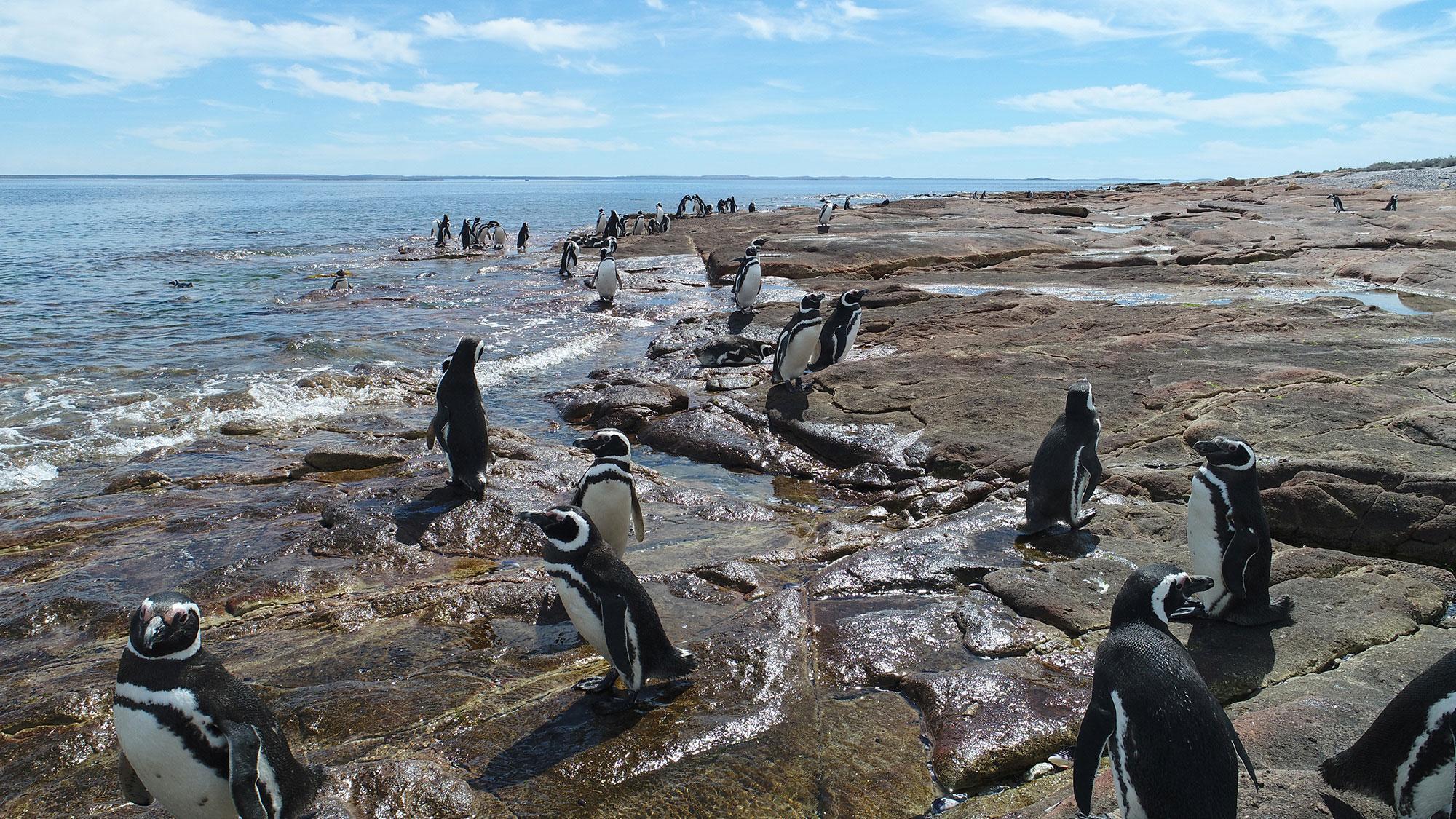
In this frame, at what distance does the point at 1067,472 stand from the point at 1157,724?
10.9ft

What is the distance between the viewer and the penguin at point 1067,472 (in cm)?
610

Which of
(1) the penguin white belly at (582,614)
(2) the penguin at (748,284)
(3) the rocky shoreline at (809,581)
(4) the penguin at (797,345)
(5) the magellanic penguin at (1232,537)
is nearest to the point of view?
(3) the rocky shoreline at (809,581)

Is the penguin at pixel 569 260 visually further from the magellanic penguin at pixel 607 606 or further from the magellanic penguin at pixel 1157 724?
the magellanic penguin at pixel 1157 724

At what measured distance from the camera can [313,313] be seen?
63.5 ft

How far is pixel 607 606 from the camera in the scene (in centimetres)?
430

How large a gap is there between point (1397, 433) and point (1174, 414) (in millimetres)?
1670

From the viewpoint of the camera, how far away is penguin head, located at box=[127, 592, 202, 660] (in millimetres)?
3266

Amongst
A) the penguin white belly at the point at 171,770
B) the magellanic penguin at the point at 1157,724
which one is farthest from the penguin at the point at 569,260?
the magellanic penguin at the point at 1157,724

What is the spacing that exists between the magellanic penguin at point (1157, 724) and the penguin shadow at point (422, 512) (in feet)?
A: 15.8

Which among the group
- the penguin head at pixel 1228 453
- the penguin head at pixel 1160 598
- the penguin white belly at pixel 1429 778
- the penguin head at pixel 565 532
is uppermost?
the penguin head at pixel 1228 453

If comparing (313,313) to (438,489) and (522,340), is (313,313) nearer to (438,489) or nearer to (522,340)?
(522,340)

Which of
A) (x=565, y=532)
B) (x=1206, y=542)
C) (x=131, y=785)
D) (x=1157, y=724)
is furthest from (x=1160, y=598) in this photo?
(x=131, y=785)

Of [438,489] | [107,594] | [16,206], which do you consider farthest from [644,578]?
[16,206]

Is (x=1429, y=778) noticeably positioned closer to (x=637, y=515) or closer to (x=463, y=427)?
(x=637, y=515)
